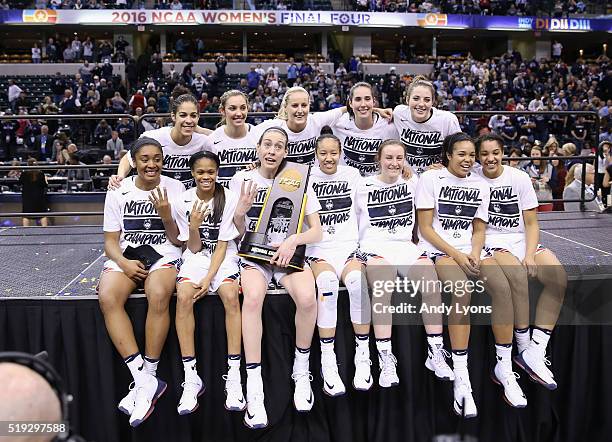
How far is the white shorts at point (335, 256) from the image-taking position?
3312 mm

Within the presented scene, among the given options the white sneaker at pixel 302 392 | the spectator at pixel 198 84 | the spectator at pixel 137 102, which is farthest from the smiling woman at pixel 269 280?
the spectator at pixel 198 84

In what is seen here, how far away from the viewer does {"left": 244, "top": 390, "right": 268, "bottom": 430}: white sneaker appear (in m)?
2.99

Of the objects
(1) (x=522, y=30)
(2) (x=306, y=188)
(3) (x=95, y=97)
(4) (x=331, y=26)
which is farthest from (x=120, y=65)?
(2) (x=306, y=188)

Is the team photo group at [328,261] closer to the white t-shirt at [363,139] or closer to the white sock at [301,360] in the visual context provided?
the white sock at [301,360]

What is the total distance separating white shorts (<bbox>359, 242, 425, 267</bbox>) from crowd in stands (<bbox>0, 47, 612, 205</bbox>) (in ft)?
21.8

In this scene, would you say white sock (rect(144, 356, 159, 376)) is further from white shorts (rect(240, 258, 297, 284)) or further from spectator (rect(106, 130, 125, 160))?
spectator (rect(106, 130, 125, 160))

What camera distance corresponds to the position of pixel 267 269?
3281 mm

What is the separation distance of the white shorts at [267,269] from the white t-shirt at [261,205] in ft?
0.49

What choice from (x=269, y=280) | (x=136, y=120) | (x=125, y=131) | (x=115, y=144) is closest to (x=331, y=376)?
(x=269, y=280)

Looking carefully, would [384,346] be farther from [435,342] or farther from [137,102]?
[137,102]

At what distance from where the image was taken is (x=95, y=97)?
Answer: 14797 millimetres

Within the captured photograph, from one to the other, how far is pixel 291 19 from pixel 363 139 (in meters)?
20.2

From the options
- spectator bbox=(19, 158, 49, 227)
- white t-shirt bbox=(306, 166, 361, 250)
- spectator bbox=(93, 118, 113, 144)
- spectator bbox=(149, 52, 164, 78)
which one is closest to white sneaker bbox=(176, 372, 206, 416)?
white t-shirt bbox=(306, 166, 361, 250)

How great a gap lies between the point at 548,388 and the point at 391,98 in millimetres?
13722
